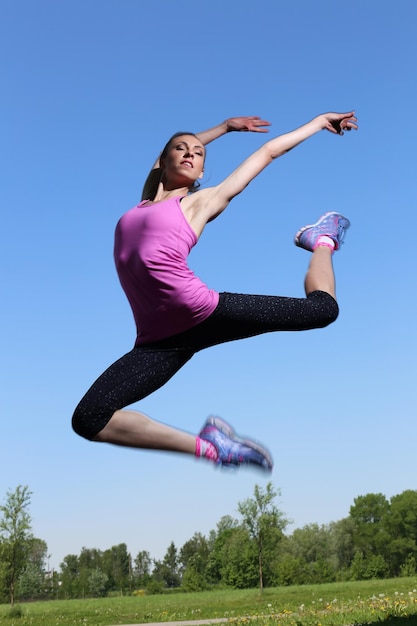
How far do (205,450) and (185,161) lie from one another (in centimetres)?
180

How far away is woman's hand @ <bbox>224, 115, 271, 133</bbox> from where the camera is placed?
5457 millimetres

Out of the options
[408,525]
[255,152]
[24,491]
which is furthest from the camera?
[408,525]

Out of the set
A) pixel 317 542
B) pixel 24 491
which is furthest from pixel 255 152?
pixel 317 542

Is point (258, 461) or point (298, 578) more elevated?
point (258, 461)

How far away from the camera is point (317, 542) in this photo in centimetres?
7025

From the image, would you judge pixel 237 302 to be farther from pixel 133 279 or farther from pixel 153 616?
pixel 153 616

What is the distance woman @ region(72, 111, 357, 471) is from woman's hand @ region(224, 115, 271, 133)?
1.15m

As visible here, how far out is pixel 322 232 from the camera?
15.8 feet

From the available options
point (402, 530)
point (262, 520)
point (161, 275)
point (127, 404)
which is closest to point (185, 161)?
point (161, 275)

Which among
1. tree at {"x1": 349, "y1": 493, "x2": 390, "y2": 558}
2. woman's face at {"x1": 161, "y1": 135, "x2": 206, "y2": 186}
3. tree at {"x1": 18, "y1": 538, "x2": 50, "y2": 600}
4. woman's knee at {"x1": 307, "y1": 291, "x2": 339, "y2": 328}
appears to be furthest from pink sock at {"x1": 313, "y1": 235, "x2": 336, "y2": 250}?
tree at {"x1": 349, "y1": 493, "x2": 390, "y2": 558}

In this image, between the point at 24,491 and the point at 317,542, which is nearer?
the point at 24,491

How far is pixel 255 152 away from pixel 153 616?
1835cm

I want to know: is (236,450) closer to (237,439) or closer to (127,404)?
(237,439)

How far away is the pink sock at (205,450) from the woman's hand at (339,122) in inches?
88.5
